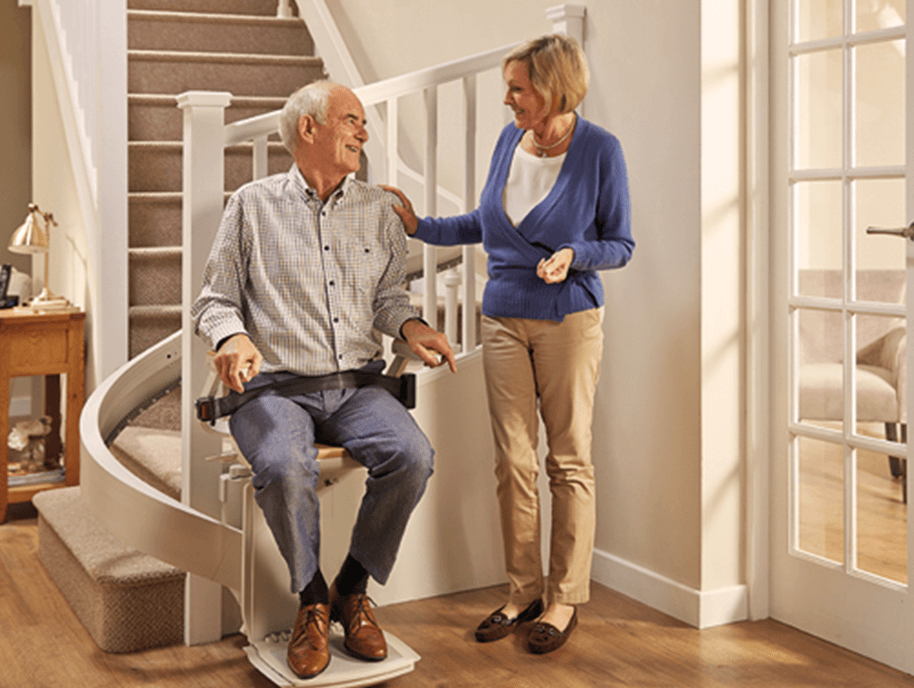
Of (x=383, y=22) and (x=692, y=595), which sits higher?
(x=383, y=22)

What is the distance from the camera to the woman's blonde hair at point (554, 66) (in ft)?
8.17

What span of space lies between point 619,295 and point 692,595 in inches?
33.2

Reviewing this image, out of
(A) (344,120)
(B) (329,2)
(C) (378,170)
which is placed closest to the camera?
(A) (344,120)

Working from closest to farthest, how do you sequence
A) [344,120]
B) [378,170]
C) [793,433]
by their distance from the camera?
[344,120] → [793,433] → [378,170]

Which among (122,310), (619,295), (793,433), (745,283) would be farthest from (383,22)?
(793,433)

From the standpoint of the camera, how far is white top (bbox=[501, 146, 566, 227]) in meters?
2.60

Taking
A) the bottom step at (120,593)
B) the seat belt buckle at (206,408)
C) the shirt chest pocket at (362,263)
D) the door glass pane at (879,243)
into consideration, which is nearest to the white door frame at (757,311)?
the door glass pane at (879,243)

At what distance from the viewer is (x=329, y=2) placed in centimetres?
489

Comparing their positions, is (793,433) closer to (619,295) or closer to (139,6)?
(619,295)

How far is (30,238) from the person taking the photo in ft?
13.1

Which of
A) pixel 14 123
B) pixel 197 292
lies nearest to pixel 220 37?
pixel 14 123

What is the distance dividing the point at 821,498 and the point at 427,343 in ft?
3.63

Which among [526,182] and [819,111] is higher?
[819,111]

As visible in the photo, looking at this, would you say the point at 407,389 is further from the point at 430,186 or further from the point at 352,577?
the point at 430,186
